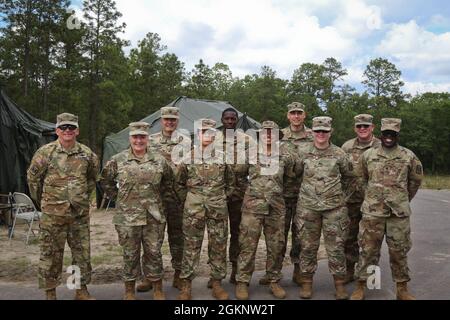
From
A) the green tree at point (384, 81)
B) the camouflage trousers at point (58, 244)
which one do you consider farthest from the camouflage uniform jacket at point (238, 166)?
the green tree at point (384, 81)

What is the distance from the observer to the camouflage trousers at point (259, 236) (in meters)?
4.77

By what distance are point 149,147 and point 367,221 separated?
8.13 ft

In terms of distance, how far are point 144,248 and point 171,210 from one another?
666 millimetres

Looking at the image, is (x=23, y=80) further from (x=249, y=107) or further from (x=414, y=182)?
(x=414, y=182)

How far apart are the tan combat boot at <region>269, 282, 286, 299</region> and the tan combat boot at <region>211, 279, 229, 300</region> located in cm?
51

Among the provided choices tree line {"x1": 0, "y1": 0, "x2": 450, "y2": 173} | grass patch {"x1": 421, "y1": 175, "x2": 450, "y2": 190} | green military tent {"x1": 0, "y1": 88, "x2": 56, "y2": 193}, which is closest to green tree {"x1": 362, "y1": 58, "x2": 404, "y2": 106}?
tree line {"x1": 0, "y1": 0, "x2": 450, "y2": 173}

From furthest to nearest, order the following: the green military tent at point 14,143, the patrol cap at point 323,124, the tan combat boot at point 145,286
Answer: the green military tent at point 14,143
the tan combat boot at point 145,286
the patrol cap at point 323,124

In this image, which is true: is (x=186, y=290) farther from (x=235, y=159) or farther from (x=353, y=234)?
A: (x=353, y=234)

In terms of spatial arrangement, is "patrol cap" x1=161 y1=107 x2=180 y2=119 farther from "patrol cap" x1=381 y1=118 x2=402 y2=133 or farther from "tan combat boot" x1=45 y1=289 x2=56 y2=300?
"patrol cap" x1=381 y1=118 x2=402 y2=133

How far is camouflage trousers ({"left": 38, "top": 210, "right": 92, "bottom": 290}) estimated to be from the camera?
448 cm

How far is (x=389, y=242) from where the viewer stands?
459 centimetres

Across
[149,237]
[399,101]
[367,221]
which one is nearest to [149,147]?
[149,237]

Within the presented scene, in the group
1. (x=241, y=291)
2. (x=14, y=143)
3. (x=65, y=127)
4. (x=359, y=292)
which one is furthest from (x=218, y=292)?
(x=14, y=143)

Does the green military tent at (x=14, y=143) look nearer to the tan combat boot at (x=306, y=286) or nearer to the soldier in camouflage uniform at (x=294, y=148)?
the soldier in camouflage uniform at (x=294, y=148)
